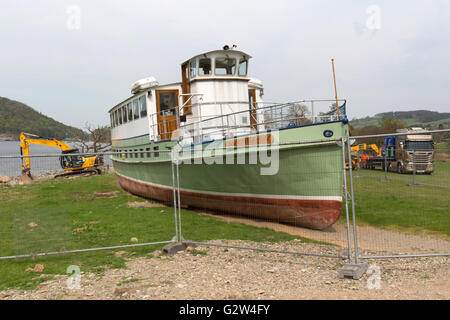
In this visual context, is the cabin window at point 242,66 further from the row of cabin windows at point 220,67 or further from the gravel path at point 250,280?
the gravel path at point 250,280

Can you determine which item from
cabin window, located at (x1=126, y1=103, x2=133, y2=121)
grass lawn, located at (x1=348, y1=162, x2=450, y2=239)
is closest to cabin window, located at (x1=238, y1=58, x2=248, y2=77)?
cabin window, located at (x1=126, y1=103, x2=133, y2=121)

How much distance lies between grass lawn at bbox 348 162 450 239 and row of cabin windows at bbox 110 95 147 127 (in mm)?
9606

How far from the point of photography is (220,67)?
13.2 m

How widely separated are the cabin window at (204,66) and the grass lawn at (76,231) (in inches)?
216

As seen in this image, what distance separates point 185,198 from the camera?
12359mm

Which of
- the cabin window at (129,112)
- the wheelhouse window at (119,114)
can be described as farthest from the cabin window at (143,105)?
the wheelhouse window at (119,114)

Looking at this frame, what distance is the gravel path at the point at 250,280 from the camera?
Result: 14.6ft

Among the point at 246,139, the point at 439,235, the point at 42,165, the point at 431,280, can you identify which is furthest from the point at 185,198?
the point at 431,280

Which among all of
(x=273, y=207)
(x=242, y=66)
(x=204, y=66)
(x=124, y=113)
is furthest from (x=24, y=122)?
(x=273, y=207)

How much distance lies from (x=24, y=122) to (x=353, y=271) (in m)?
91.7

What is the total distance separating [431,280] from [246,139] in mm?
5874

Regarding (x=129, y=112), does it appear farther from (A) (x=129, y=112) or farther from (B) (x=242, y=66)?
(B) (x=242, y=66)

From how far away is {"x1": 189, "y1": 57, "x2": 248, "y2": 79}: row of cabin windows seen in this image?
1285cm

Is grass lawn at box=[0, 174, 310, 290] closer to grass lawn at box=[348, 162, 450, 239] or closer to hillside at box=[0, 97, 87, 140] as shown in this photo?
grass lawn at box=[348, 162, 450, 239]
